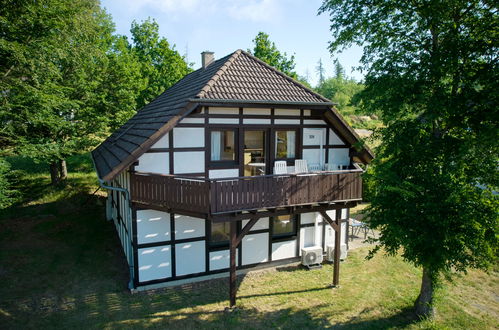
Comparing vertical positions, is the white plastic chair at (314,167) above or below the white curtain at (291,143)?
below

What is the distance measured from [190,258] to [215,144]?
3.63 meters

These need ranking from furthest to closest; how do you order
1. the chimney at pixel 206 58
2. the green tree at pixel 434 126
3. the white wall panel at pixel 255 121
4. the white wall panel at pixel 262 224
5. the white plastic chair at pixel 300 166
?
the chimney at pixel 206 58, the white plastic chair at pixel 300 166, the white wall panel at pixel 262 224, the white wall panel at pixel 255 121, the green tree at pixel 434 126

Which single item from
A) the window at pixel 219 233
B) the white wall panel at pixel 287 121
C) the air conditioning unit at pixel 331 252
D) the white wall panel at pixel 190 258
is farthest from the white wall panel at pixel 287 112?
the air conditioning unit at pixel 331 252

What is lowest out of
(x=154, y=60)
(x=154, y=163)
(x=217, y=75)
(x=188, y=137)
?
(x=154, y=163)

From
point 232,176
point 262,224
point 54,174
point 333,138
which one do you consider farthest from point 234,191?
point 54,174

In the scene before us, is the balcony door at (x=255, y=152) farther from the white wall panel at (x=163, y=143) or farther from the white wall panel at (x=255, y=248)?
the white wall panel at (x=163, y=143)

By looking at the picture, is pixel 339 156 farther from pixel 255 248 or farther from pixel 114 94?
pixel 114 94

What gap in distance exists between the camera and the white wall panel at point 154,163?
9289 millimetres

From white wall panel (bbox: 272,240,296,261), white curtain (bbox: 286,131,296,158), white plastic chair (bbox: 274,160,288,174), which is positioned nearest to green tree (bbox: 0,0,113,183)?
white plastic chair (bbox: 274,160,288,174)

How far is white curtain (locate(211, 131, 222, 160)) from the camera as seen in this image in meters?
9.97

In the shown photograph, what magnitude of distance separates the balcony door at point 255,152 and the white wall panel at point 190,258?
9.16ft

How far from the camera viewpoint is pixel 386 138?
8328 mm

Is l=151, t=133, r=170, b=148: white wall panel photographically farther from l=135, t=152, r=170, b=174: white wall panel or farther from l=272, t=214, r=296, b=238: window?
l=272, t=214, r=296, b=238: window

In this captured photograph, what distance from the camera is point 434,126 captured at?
8.09 metres
